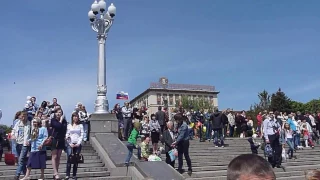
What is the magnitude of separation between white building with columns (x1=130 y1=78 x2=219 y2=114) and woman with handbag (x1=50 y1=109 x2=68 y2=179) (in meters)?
91.3

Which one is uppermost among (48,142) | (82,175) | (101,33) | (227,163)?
(101,33)

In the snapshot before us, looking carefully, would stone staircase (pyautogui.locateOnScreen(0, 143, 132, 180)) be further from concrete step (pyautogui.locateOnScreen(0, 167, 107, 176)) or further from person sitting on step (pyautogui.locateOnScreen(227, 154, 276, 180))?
person sitting on step (pyautogui.locateOnScreen(227, 154, 276, 180))

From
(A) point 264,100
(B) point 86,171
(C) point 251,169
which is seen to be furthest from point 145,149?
(A) point 264,100

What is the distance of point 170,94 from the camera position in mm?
109750

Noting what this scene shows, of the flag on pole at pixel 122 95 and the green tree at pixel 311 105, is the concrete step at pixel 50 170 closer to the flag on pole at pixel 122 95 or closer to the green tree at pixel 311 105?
the flag on pole at pixel 122 95

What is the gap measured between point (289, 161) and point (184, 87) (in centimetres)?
9943

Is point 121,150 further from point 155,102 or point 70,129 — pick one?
point 155,102

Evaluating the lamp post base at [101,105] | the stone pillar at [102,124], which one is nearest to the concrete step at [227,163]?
the stone pillar at [102,124]

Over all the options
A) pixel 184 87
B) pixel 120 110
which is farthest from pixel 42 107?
pixel 184 87

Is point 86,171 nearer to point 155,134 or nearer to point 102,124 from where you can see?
point 155,134

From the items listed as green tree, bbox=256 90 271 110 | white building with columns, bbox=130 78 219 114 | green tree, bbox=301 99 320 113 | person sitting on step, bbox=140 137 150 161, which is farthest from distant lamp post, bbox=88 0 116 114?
white building with columns, bbox=130 78 219 114

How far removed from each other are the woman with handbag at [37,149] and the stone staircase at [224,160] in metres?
A: 3.99

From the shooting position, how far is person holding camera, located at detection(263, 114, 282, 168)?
42.8ft

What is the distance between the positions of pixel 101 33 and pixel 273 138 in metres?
9.21
